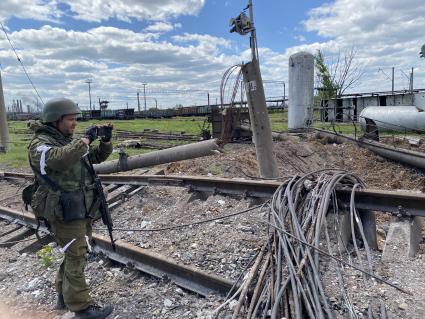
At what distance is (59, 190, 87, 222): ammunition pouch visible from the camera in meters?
3.71

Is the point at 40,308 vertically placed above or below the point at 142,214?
below

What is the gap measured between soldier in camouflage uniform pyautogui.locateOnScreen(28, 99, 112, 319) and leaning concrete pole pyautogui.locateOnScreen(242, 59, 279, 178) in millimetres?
5108

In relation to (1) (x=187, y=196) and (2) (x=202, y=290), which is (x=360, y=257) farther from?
(1) (x=187, y=196)

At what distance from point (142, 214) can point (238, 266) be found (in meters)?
2.64

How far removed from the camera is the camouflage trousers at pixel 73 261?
3.88 m

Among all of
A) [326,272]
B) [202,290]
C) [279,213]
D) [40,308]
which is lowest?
[40,308]

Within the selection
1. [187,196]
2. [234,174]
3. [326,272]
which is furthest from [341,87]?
[326,272]

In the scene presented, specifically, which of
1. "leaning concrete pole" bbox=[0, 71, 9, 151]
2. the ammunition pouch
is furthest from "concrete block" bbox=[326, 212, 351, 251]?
"leaning concrete pole" bbox=[0, 71, 9, 151]

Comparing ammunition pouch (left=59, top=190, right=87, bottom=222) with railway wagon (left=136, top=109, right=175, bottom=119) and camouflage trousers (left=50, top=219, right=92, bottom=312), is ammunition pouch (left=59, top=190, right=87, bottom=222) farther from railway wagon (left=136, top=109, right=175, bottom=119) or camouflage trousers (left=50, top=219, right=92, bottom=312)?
railway wagon (left=136, top=109, right=175, bottom=119)

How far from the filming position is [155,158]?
10625 millimetres

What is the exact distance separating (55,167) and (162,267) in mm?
1707

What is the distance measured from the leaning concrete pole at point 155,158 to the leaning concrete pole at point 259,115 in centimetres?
310

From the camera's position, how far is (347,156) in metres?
13.3

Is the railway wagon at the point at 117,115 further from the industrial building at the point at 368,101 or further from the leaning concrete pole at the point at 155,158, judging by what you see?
the leaning concrete pole at the point at 155,158
